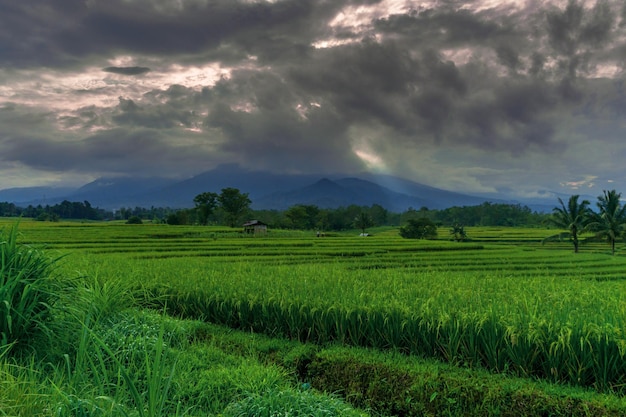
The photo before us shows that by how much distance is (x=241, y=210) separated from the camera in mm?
82875

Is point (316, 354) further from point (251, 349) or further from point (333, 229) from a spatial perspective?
point (333, 229)

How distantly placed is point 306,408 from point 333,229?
9943cm

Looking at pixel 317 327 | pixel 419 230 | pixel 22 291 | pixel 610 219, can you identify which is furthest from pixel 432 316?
pixel 419 230

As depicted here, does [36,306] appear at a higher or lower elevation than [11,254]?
lower

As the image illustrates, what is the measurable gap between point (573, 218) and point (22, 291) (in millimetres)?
46908

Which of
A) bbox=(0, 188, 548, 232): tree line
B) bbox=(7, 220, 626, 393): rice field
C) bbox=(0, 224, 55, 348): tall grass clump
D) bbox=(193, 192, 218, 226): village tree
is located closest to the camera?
bbox=(0, 224, 55, 348): tall grass clump

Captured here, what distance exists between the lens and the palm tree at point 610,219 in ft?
125

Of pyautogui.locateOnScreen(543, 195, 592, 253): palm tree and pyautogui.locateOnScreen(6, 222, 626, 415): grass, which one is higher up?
pyautogui.locateOnScreen(543, 195, 592, 253): palm tree

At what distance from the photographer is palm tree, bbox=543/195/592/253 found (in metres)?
40.6

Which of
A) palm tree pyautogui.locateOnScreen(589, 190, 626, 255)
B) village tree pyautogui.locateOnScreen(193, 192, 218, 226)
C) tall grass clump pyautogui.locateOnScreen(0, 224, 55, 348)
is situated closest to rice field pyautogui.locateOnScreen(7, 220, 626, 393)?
tall grass clump pyautogui.locateOnScreen(0, 224, 55, 348)

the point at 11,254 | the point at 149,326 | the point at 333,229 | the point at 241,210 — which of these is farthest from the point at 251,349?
the point at 333,229

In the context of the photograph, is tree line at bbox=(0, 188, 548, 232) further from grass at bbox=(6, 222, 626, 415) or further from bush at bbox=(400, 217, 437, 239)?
grass at bbox=(6, 222, 626, 415)

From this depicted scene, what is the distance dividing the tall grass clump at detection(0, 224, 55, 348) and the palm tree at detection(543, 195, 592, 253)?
45053 mm

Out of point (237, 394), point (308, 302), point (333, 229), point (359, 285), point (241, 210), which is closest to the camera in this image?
point (237, 394)
